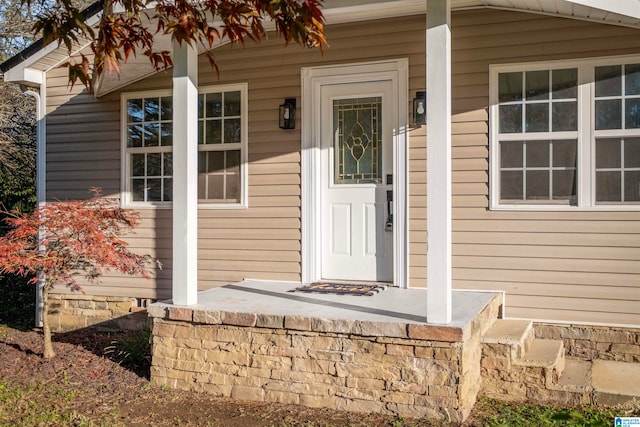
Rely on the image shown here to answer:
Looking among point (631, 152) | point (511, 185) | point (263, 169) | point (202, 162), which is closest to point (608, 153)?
point (631, 152)

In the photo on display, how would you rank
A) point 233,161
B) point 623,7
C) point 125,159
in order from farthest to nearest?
point 125,159 < point 233,161 < point 623,7

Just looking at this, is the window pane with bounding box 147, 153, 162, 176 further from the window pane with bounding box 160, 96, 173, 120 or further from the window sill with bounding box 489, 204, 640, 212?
the window sill with bounding box 489, 204, 640, 212

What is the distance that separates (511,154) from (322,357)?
256 cm

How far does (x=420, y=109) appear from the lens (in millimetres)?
5734

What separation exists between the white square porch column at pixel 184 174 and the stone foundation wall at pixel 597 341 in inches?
123

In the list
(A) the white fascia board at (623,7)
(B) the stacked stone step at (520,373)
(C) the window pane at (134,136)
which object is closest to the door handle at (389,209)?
(B) the stacked stone step at (520,373)

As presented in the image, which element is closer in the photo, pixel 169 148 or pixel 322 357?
pixel 322 357

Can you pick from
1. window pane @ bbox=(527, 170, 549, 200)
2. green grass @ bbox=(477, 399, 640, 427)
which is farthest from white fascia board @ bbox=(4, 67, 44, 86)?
green grass @ bbox=(477, 399, 640, 427)

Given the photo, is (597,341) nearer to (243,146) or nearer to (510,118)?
(510,118)

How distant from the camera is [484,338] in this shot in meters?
4.65

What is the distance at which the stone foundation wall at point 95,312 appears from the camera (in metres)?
6.89

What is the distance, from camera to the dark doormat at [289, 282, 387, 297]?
5461 millimetres

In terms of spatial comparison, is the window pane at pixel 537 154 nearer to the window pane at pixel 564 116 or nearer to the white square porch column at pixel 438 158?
the window pane at pixel 564 116

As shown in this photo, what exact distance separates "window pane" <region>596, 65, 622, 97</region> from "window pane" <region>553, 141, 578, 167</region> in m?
0.48
